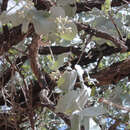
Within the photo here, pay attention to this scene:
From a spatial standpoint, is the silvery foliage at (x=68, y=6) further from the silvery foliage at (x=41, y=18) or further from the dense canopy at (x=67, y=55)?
the silvery foliage at (x=41, y=18)

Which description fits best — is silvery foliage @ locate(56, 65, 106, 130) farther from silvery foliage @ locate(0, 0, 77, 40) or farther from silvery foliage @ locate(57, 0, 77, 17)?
silvery foliage @ locate(57, 0, 77, 17)

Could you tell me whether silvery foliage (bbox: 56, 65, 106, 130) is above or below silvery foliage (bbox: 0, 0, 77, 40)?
below

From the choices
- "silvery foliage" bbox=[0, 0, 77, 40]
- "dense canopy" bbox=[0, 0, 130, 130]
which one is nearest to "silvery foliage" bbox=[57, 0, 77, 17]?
"dense canopy" bbox=[0, 0, 130, 130]

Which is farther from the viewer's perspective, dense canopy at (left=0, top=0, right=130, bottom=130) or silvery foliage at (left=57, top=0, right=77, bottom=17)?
silvery foliage at (left=57, top=0, right=77, bottom=17)

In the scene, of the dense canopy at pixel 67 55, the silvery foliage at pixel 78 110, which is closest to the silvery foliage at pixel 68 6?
the dense canopy at pixel 67 55

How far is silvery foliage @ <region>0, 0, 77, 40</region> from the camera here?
83 cm

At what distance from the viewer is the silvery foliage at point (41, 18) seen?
0.83 meters

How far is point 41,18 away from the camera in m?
0.85

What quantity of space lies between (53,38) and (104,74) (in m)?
0.61

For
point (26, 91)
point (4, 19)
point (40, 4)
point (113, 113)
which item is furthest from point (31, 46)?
point (113, 113)

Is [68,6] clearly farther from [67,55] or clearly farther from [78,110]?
[78,110]

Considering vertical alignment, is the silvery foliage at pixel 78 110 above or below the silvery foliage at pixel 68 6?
below

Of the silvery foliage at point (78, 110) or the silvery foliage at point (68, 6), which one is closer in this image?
the silvery foliage at point (78, 110)

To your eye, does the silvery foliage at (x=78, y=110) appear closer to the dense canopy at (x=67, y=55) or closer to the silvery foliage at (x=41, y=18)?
the dense canopy at (x=67, y=55)
